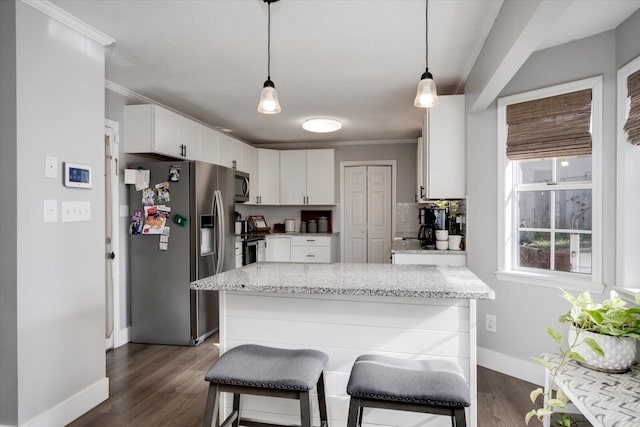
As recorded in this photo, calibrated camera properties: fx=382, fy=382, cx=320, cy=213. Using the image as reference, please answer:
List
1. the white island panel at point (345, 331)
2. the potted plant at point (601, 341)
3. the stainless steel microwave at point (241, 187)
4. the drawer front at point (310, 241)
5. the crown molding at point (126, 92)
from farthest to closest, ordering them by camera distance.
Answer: the drawer front at point (310, 241) → the stainless steel microwave at point (241, 187) → the crown molding at point (126, 92) → the white island panel at point (345, 331) → the potted plant at point (601, 341)

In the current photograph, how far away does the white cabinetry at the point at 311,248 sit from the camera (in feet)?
19.5

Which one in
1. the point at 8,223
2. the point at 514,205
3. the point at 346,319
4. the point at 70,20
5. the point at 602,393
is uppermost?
the point at 70,20

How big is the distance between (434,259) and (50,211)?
2.87 m

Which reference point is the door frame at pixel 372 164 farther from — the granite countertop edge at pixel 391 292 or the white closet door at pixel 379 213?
the granite countertop edge at pixel 391 292

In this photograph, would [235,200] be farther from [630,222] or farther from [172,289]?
[630,222]

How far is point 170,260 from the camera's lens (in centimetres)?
365

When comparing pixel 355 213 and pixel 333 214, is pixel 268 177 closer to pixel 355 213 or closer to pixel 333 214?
pixel 333 214

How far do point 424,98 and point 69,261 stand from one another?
2.25 m

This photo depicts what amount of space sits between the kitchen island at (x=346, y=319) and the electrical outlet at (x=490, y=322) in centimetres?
123

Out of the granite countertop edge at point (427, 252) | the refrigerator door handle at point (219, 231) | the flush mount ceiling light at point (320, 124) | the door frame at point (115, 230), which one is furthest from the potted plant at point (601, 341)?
the door frame at point (115, 230)

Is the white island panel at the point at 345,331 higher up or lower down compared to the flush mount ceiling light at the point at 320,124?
lower down

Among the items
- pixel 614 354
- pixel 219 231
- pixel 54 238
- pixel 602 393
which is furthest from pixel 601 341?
pixel 219 231

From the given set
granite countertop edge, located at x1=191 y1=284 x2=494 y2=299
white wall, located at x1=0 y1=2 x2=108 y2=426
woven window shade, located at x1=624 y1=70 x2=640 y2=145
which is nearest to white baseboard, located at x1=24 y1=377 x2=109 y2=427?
white wall, located at x1=0 y1=2 x2=108 y2=426

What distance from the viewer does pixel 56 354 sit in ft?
7.22
